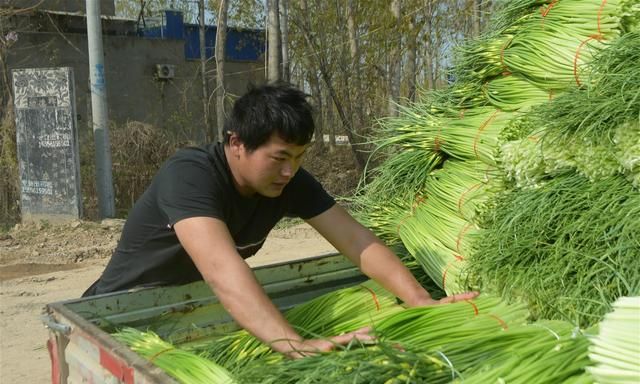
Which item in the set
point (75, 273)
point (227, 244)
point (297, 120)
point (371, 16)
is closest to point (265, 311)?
point (227, 244)

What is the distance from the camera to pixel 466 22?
470 inches

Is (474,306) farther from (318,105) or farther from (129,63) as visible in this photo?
(129,63)

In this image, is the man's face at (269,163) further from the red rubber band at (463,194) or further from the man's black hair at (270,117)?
the red rubber band at (463,194)

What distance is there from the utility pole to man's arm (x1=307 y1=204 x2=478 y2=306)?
5.96 m

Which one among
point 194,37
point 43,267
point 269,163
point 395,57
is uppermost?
point 194,37

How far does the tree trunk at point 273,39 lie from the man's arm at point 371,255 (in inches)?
227

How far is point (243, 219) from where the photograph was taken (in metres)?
2.72

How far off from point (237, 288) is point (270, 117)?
1.91ft

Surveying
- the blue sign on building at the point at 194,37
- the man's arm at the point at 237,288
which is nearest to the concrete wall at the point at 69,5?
the blue sign on building at the point at 194,37

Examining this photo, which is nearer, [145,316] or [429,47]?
[145,316]

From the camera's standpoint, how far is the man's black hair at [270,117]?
2.33 metres

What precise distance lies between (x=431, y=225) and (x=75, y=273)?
4.68 metres

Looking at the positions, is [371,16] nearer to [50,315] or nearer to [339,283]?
[339,283]

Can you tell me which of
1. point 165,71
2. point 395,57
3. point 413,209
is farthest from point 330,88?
point 413,209
